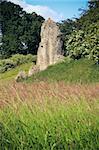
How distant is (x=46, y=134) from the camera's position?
26.2 feet

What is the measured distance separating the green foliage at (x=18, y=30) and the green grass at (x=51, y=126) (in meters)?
69.9

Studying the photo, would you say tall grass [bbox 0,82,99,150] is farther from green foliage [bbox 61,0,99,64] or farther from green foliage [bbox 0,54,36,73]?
green foliage [bbox 0,54,36,73]

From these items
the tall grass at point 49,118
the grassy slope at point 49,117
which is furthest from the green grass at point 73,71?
the tall grass at point 49,118

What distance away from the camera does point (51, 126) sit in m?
8.45

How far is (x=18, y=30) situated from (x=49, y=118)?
→ 78106 millimetres

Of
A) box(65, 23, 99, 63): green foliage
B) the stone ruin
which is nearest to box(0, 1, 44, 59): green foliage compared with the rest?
the stone ruin

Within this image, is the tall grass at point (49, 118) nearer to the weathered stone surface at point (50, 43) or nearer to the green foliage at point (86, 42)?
the green foliage at point (86, 42)

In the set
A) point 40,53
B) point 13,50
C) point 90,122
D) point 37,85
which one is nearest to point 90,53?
point 40,53

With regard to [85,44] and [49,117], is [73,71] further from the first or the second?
[49,117]

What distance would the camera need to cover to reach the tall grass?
7.99m

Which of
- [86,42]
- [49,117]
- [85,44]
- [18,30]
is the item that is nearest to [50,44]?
[85,44]

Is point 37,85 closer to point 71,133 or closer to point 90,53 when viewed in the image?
point 71,133

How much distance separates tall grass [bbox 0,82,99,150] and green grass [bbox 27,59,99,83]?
18796 millimetres

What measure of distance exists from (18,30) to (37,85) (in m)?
76.0
